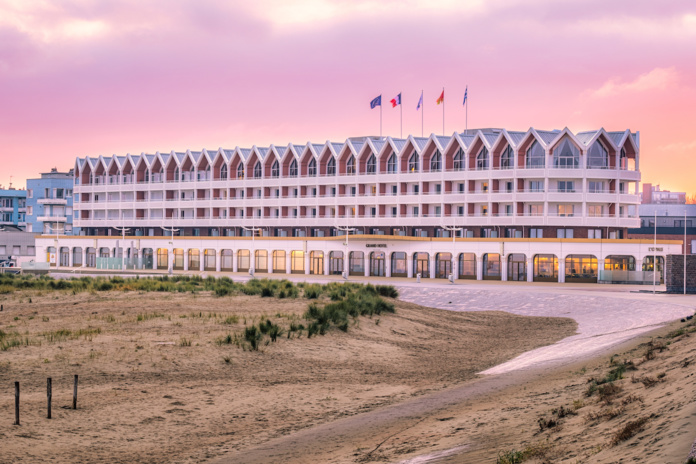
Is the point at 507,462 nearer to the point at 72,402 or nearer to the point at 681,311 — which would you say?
the point at 72,402

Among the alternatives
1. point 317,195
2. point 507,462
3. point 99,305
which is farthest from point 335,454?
point 317,195

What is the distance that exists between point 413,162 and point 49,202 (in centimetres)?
8815

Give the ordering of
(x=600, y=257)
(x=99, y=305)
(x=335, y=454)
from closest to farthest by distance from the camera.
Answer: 1. (x=335, y=454)
2. (x=99, y=305)
3. (x=600, y=257)

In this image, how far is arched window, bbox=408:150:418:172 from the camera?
353 feet

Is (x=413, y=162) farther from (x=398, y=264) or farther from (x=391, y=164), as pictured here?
(x=398, y=264)

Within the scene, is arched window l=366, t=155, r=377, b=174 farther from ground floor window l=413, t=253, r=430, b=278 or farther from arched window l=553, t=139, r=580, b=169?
arched window l=553, t=139, r=580, b=169

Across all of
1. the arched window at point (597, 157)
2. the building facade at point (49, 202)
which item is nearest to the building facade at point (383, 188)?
the arched window at point (597, 157)

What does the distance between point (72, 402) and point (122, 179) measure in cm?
11838

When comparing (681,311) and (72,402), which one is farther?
(681,311)

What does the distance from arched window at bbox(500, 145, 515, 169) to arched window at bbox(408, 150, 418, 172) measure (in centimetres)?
1295

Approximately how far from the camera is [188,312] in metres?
40.5

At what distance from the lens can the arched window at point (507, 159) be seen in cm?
9944

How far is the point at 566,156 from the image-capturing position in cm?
9688

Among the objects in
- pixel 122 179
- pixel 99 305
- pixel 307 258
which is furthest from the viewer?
pixel 122 179
